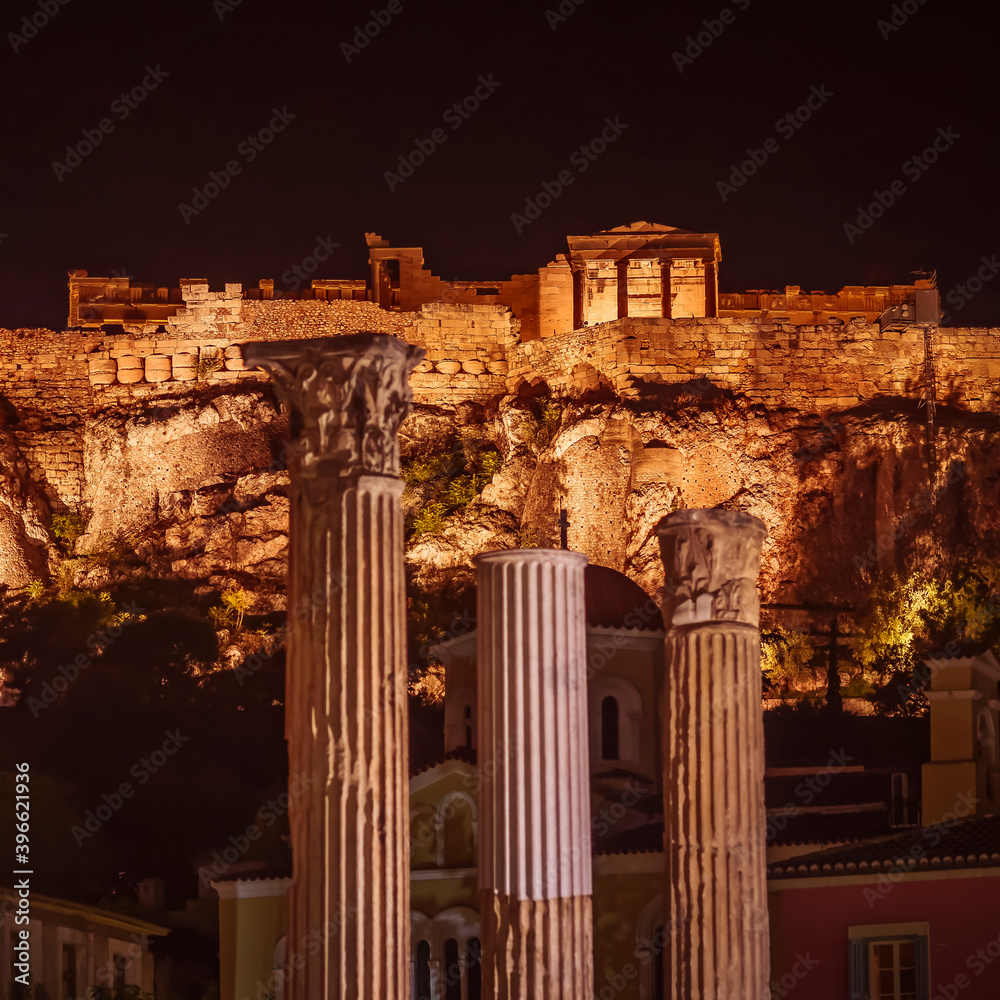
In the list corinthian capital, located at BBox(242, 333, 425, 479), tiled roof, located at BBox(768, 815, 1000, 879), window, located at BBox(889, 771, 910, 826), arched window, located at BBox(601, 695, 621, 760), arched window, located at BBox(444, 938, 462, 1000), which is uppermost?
corinthian capital, located at BBox(242, 333, 425, 479)

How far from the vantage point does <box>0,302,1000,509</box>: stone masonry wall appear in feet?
145

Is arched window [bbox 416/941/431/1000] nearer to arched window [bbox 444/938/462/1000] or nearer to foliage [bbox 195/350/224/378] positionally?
arched window [bbox 444/938/462/1000]

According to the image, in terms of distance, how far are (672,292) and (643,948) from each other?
25985 mm

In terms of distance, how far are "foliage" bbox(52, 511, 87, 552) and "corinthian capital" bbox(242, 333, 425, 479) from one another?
28689 mm

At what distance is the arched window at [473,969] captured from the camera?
82.2ft

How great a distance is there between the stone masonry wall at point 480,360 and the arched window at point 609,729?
16.2 meters

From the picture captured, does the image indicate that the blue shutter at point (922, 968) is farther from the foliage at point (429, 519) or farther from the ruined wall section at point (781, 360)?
the ruined wall section at point (781, 360)

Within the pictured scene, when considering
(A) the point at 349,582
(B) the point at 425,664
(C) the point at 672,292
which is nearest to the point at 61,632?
(B) the point at 425,664

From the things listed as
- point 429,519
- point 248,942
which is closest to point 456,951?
point 248,942

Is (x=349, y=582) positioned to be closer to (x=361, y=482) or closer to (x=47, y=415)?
(x=361, y=482)

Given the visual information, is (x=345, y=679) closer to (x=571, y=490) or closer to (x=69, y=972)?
(x=69, y=972)

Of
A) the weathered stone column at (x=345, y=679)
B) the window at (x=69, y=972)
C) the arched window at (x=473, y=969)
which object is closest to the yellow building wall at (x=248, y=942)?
the window at (x=69, y=972)

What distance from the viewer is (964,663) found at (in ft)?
86.0

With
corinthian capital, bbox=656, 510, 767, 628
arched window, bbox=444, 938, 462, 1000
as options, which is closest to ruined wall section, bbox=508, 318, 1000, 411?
arched window, bbox=444, 938, 462, 1000
